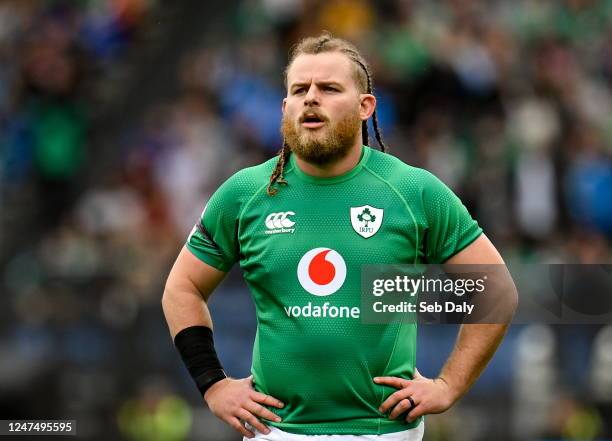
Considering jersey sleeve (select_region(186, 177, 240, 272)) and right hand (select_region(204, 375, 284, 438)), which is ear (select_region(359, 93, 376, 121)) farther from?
right hand (select_region(204, 375, 284, 438))

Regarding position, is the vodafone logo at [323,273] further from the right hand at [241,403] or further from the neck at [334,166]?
the right hand at [241,403]

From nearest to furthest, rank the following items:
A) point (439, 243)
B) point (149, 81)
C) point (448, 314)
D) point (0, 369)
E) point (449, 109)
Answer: point (439, 243) → point (448, 314) → point (0, 369) → point (449, 109) → point (149, 81)

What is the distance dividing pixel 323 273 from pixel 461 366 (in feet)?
2.36

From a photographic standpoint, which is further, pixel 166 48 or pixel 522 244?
pixel 166 48

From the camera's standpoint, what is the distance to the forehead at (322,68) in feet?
19.1

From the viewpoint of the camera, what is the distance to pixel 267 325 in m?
5.86

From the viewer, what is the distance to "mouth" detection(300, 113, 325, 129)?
579 cm

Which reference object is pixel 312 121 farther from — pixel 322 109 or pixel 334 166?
pixel 334 166

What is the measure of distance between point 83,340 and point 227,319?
Answer: 1362 millimetres

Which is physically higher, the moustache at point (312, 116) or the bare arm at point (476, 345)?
the moustache at point (312, 116)

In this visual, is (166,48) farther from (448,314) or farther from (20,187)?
(448,314)

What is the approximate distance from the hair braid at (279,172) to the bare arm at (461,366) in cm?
79

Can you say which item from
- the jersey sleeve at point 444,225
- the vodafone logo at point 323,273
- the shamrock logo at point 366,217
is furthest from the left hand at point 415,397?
the shamrock logo at point 366,217

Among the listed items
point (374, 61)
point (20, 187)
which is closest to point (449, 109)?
point (374, 61)
